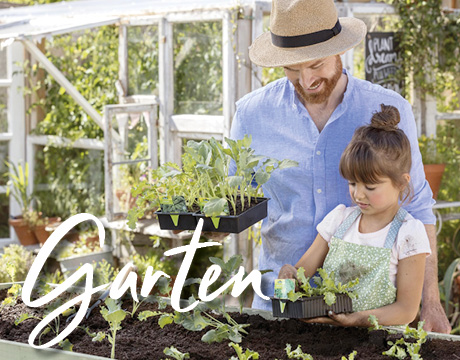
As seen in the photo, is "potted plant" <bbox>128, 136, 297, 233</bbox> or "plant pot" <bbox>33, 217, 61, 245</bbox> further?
"plant pot" <bbox>33, 217, 61, 245</bbox>

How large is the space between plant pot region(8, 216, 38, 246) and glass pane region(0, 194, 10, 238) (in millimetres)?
120

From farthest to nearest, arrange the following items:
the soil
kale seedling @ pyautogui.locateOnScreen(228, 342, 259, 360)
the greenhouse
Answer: the greenhouse → the soil → kale seedling @ pyautogui.locateOnScreen(228, 342, 259, 360)

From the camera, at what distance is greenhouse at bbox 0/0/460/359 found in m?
1.92

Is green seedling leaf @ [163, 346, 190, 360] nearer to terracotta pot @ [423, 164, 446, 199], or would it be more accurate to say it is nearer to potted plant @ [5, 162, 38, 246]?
terracotta pot @ [423, 164, 446, 199]

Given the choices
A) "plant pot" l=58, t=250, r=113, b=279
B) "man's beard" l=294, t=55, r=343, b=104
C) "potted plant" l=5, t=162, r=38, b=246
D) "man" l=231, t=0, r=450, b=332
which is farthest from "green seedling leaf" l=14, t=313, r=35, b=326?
"potted plant" l=5, t=162, r=38, b=246

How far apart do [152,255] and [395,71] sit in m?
2.09

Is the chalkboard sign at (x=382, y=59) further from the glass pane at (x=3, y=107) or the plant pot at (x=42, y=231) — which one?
the glass pane at (x=3, y=107)

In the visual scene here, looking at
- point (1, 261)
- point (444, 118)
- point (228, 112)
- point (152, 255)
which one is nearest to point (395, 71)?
point (444, 118)

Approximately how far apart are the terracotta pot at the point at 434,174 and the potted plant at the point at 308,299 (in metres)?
3.14

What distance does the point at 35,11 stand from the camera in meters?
6.32

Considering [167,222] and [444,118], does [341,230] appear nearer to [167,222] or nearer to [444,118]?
[167,222]

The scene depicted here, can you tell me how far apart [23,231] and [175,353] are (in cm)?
473

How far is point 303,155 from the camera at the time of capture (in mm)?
2322

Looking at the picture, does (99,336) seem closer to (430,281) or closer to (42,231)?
(430,281)
